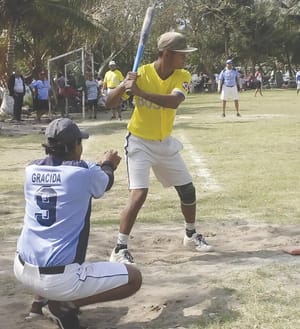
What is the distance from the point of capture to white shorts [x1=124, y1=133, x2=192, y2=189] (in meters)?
5.80

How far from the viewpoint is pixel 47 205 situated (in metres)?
4.16

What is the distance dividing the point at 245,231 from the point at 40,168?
322 cm

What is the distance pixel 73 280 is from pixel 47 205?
48 centimetres

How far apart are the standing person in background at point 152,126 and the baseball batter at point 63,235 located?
1.35m

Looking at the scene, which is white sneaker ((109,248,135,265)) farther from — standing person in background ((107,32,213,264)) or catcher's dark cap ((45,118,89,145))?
catcher's dark cap ((45,118,89,145))

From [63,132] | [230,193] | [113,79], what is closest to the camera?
[63,132]

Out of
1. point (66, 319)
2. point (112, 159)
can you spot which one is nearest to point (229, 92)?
point (112, 159)

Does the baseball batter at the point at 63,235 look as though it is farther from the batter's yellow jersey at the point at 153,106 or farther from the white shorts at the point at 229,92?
the white shorts at the point at 229,92

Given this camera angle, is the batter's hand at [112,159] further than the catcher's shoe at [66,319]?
Yes

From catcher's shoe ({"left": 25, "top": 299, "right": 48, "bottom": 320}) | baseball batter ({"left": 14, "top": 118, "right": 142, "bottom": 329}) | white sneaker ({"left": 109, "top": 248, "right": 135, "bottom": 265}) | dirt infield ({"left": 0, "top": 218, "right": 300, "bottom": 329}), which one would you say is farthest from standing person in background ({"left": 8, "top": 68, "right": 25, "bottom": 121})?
baseball batter ({"left": 14, "top": 118, "right": 142, "bottom": 329})

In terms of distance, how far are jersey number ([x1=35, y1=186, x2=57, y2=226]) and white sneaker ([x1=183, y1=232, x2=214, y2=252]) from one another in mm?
2357

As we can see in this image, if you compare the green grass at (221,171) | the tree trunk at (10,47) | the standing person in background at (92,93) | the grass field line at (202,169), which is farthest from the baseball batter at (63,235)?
the tree trunk at (10,47)

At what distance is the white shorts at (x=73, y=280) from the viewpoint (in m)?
4.10

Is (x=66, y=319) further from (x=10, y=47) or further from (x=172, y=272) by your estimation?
(x=10, y=47)
